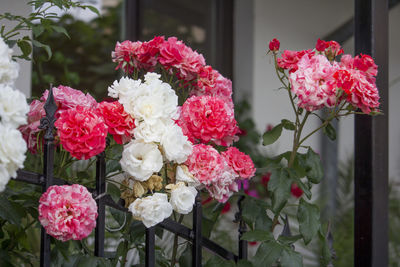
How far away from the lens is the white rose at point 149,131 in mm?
968

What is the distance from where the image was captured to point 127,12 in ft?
9.52

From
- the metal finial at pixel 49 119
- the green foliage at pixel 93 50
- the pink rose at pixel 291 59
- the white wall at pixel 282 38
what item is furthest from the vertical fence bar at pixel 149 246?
the white wall at pixel 282 38

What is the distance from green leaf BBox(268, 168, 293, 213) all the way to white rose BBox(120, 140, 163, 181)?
40 centimetres

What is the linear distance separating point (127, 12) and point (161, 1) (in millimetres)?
246

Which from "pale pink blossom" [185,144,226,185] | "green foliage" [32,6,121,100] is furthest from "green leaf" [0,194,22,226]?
"green foliage" [32,6,121,100]

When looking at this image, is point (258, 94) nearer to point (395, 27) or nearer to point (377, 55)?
point (395, 27)

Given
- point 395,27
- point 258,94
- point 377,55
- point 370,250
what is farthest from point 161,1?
point 370,250

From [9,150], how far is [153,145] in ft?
1.03

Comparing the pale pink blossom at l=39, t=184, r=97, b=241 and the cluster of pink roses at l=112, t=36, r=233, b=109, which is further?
the cluster of pink roses at l=112, t=36, r=233, b=109

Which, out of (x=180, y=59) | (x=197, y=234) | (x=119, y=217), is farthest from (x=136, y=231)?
(x=180, y=59)

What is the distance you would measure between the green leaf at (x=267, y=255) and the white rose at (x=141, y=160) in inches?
15.9

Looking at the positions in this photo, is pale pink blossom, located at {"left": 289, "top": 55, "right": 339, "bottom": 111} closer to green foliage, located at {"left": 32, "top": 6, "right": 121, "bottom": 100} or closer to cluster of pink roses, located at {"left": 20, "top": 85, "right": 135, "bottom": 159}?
cluster of pink roses, located at {"left": 20, "top": 85, "right": 135, "bottom": 159}

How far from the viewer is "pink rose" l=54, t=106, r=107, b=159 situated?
2.97 ft

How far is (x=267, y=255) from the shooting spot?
1.17 meters
